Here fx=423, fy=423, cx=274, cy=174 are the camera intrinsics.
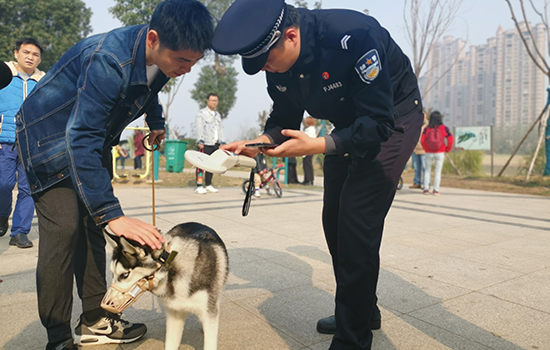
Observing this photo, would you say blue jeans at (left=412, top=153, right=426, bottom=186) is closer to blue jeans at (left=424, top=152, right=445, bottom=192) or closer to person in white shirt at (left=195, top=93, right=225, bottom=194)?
blue jeans at (left=424, top=152, right=445, bottom=192)

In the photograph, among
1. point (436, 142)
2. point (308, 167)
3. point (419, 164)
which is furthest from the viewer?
point (308, 167)

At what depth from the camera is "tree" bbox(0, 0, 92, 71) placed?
27672mm

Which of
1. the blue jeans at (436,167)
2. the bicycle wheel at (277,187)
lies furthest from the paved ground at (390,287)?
the blue jeans at (436,167)

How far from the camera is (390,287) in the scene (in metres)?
3.43

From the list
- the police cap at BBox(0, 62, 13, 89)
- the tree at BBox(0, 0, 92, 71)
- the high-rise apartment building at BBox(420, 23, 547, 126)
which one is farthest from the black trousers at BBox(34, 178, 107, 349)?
the high-rise apartment building at BBox(420, 23, 547, 126)

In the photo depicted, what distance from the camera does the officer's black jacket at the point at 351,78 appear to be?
190cm

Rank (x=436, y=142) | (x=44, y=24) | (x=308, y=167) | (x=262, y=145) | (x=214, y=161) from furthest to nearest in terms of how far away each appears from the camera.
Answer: (x=44, y=24) < (x=308, y=167) < (x=436, y=142) < (x=262, y=145) < (x=214, y=161)

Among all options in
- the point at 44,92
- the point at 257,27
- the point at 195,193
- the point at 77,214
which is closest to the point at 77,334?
the point at 77,214

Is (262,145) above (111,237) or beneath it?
above

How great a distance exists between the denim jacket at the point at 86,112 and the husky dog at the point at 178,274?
0.24 meters

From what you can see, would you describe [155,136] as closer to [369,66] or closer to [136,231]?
[136,231]

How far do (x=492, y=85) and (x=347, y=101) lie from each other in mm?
77675

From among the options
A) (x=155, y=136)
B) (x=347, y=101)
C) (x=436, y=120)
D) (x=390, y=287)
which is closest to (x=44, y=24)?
(x=436, y=120)

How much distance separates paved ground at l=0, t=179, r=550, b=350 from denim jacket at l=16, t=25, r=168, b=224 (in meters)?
1.11
